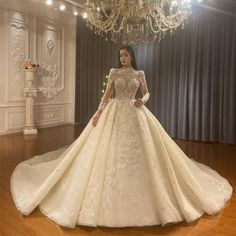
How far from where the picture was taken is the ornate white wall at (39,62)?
670cm

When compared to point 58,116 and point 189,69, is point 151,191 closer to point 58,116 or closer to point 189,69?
point 189,69

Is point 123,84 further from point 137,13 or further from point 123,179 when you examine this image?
point 137,13

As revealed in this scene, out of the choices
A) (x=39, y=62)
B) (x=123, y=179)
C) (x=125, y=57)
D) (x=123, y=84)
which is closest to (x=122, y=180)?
(x=123, y=179)

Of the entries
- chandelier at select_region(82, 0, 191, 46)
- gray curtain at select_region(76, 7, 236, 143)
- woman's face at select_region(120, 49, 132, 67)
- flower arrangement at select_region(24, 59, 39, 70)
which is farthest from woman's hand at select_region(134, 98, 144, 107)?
flower arrangement at select_region(24, 59, 39, 70)

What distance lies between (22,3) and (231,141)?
17.1ft

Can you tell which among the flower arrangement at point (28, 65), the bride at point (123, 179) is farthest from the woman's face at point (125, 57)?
the flower arrangement at point (28, 65)

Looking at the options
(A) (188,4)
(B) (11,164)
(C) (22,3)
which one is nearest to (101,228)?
(B) (11,164)

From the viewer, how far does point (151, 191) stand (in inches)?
102

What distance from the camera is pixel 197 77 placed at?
6.49 m

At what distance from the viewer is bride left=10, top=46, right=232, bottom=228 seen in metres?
2.47

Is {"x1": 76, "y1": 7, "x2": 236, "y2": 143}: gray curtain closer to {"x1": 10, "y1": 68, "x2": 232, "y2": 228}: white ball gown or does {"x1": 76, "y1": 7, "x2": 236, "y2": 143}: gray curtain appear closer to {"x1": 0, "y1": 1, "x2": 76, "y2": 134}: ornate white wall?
{"x1": 0, "y1": 1, "x2": 76, "y2": 134}: ornate white wall

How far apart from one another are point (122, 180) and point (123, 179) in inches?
0.5

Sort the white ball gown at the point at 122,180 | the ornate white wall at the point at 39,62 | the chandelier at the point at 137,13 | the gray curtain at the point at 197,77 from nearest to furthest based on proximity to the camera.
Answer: the white ball gown at the point at 122,180, the chandelier at the point at 137,13, the gray curtain at the point at 197,77, the ornate white wall at the point at 39,62

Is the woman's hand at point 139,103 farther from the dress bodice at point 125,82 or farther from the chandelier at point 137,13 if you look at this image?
the chandelier at point 137,13
